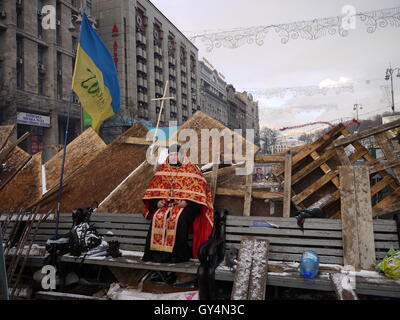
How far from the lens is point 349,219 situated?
3.52 m

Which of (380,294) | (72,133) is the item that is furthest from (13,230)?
(72,133)

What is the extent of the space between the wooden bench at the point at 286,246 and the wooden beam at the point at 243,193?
0.72 metres

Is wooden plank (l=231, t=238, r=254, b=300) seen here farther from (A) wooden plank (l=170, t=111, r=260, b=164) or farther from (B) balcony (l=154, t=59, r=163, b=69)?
(B) balcony (l=154, t=59, r=163, b=69)

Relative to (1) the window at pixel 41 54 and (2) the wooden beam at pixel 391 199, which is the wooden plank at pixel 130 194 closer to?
(2) the wooden beam at pixel 391 199

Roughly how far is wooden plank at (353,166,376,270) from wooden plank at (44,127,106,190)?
16.5ft

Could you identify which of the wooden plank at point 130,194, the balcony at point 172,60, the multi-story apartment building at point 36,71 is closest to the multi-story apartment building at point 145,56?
the balcony at point 172,60

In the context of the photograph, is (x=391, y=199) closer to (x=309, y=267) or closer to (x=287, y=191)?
(x=287, y=191)

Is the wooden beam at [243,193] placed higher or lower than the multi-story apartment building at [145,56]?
lower

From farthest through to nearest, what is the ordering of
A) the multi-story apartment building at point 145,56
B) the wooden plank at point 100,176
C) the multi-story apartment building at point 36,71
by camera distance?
the multi-story apartment building at point 145,56 < the multi-story apartment building at point 36,71 < the wooden plank at point 100,176

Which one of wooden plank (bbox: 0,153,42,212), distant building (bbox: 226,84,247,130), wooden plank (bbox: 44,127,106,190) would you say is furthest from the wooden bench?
distant building (bbox: 226,84,247,130)

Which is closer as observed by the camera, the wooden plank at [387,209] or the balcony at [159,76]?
the wooden plank at [387,209]

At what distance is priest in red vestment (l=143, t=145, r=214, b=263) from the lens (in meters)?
4.01

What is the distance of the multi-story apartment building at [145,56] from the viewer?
3450 cm
